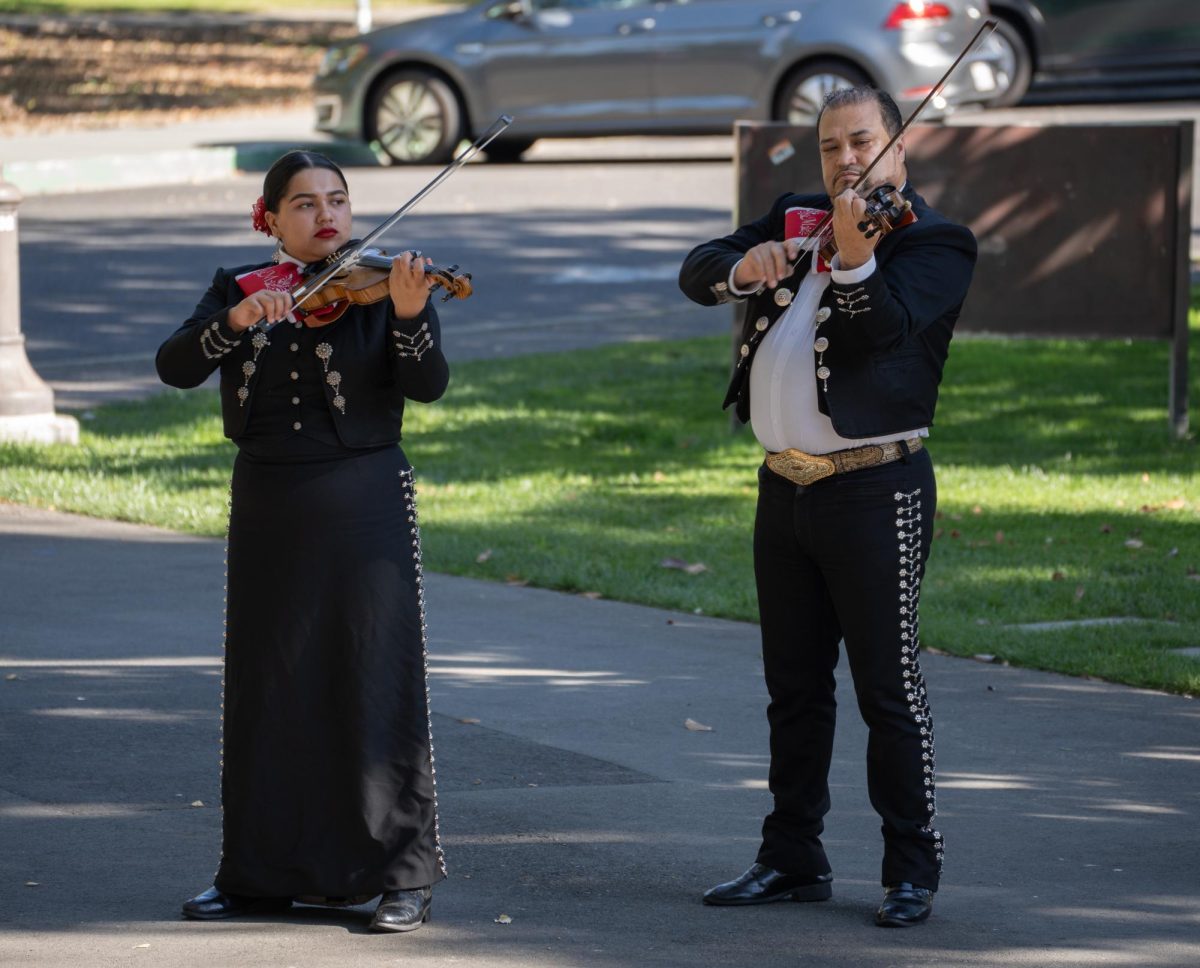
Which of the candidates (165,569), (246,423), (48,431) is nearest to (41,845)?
(246,423)

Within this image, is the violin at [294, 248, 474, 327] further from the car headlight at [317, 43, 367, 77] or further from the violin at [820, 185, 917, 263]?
the car headlight at [317, 43, 367, 77]

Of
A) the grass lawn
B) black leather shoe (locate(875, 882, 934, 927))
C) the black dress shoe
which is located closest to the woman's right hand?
the black dress shoe

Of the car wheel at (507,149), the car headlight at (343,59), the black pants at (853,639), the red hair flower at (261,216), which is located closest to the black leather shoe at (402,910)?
the black pants at (853,639)

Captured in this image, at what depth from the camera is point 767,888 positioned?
4.82 metres

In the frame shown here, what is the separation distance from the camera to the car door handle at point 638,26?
1839 cm

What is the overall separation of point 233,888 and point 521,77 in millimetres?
14750

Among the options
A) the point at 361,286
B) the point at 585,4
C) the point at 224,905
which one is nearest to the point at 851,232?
the point at 361,286

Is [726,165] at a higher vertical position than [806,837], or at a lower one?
higher

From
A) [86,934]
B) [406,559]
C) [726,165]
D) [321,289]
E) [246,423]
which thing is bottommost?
[86,934]

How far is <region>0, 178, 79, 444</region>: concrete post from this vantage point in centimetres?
1019

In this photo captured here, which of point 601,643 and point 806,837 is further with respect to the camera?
point 601,643

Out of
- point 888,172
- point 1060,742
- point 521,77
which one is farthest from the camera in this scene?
point 521,77

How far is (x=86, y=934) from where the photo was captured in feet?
15.0

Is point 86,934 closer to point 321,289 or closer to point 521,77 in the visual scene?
point 321,289
